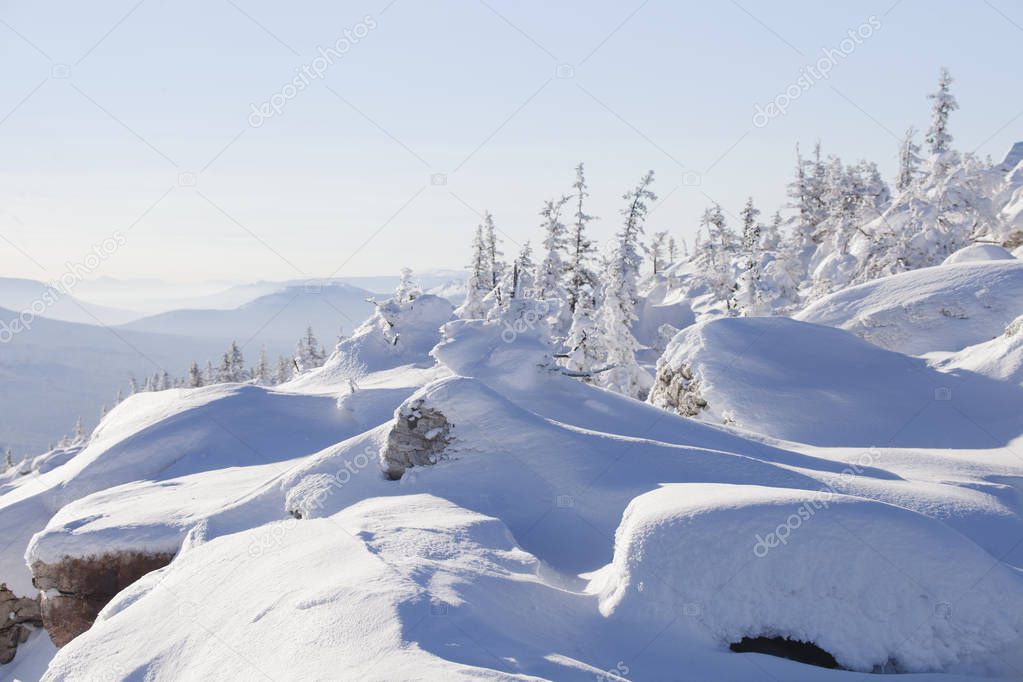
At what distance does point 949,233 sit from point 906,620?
119 ft

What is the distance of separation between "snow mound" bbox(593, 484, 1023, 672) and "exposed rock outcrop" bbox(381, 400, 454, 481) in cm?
534

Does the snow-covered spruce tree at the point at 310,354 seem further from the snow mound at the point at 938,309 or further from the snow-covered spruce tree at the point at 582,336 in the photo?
the snow mound at the point at 938,309

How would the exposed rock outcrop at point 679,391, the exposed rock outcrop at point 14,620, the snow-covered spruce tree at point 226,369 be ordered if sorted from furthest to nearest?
the snow-covered spruce tree at point 226,369
the exposed rock outcrop at point 679,391
the exposed rock outcrop at point 14,620

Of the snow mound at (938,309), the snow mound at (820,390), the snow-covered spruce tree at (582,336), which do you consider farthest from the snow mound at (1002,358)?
the snow-covered spruce tree at (582,336)

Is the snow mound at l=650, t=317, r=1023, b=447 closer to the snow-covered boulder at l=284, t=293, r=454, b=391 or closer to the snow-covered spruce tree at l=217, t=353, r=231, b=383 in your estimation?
the snow-covered boulder at l=284, t=293, r=454, b=391

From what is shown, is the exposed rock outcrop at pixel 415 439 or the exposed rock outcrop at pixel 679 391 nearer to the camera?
the exposed rock outcrop at pixel 415 439

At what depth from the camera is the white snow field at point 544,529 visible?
8016 mm

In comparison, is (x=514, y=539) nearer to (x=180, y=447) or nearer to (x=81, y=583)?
(x=81, y=583)

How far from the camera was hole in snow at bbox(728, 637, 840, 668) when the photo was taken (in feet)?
27.4

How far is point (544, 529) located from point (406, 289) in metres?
25.7

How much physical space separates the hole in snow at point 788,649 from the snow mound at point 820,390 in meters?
12.8

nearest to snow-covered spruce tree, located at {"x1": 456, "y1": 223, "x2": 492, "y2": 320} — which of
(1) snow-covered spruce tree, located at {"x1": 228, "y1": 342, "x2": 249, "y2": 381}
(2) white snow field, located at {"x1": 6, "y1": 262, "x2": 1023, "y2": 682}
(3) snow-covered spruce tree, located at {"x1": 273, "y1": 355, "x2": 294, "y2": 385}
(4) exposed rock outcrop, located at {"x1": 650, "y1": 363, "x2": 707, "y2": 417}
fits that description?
(4) exposed rock outcrop, located at {"x1": 650, "y1": 363, "x2": 707, "y2": 417}

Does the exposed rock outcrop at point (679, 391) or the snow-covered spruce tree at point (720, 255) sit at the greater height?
the snow-covered spruce tree at point (720, 255)

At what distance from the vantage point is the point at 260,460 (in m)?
19.4
